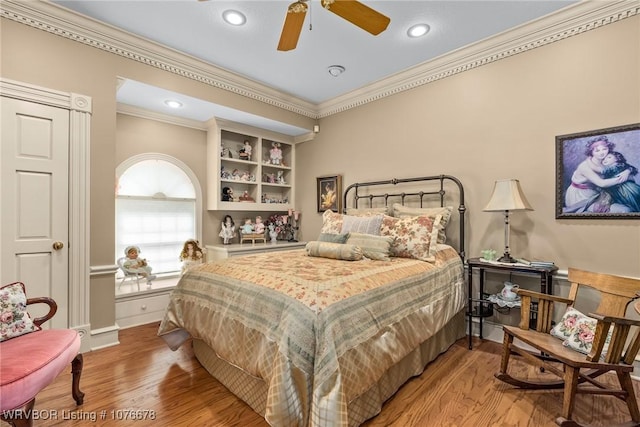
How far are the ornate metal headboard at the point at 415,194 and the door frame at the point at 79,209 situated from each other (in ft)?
9.28

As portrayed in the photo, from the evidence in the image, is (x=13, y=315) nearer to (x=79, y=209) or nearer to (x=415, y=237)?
(x=79, y=209)

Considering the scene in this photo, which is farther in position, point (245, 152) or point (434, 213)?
point (245, 152)

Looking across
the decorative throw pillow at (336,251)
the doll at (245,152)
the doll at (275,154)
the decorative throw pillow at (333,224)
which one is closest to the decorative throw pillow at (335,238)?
the decorative throw pillow at (336,251)

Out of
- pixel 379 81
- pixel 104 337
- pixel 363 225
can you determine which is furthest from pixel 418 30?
pixel 104 337

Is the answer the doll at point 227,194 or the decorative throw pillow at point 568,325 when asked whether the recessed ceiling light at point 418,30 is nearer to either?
the decorative throw pillow at point 568,325

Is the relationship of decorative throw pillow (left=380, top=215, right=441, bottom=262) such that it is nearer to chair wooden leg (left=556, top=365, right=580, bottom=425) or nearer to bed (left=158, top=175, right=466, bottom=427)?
bed (left=158, top=175, right=466, bottom=427)

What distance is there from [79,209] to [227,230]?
184 centimetres

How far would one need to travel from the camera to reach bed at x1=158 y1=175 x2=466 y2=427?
1430 mm

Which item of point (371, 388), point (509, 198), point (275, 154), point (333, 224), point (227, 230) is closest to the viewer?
point (371, 388)

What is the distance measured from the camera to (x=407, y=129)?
3557mm

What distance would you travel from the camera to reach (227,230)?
4238 millimetres

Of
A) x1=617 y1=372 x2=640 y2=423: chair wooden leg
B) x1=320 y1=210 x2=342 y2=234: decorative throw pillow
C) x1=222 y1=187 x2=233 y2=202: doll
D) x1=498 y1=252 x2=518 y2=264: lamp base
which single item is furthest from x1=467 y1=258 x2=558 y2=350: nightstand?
x1=222 y1=187 x2=233 y2=202: doll

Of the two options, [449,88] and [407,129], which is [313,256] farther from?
[449,88]

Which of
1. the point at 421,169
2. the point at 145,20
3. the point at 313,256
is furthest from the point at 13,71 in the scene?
the point at 421,169
